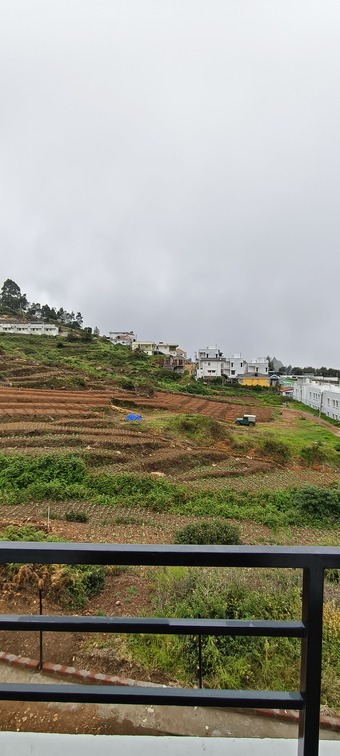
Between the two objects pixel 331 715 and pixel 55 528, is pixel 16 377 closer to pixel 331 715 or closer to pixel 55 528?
pixel 55 528

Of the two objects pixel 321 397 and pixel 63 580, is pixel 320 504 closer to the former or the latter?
pixel 63 580

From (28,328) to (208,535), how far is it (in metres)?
59.0

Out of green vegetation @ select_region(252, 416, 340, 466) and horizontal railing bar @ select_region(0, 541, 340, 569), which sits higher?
horizontal railing bar @ select_region(0, 541, 340, 569)

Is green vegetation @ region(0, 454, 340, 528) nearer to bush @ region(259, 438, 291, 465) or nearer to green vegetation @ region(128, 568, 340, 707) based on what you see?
bush @ region(259, 438, 291, 465)

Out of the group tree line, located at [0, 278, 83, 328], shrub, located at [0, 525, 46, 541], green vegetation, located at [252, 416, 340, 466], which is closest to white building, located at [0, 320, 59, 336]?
tree line, located at [0, 278, 83, 328]

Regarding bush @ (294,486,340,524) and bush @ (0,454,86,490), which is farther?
bush @ (0,454,86,490)

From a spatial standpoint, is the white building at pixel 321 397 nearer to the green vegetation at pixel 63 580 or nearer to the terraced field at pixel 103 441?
the terraced field at pixel 103 441

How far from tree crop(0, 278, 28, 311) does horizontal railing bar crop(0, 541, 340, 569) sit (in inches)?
3076

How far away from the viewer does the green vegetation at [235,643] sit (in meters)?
2.77

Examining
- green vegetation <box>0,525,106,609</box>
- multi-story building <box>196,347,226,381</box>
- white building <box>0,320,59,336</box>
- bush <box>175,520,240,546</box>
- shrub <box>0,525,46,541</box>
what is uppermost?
white building <box>0,320,59,336</box>

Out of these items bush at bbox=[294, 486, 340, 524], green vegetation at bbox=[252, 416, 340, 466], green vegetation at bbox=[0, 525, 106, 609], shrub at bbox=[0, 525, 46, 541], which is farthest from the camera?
green vegetation at bbox=[252, 416, 340, 466]

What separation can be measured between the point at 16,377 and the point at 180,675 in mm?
27046

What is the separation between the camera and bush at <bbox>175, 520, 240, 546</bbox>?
657 cm

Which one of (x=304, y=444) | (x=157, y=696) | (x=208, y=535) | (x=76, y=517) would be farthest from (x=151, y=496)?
(x=304, y=444)
